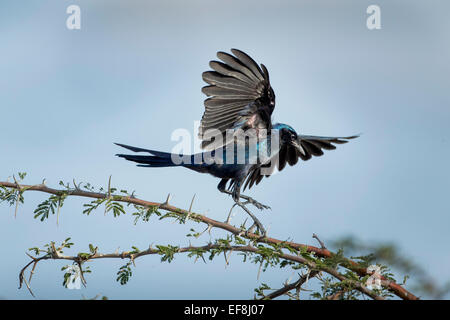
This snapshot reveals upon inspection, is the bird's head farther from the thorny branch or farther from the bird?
the thorny branch

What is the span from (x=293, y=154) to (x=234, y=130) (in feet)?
4.47

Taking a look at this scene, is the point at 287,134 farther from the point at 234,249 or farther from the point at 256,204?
the point at 234,249

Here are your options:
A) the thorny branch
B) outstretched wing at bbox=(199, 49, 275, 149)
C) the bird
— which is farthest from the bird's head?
the thorny branch

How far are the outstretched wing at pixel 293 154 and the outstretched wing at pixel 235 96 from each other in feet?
3.36

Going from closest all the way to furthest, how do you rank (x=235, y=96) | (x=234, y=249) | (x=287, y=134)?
(x=234, y=249)
(x=235, y=96)
(x=287, y=134)

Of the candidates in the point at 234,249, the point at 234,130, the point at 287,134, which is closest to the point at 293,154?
the point at 287,134

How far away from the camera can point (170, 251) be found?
3.16 m

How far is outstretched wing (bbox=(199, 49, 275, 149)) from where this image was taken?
4.21 m

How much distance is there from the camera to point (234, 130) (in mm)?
4543

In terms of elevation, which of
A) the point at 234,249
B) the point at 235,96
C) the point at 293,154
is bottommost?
the point at 234,249

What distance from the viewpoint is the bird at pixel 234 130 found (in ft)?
14.0

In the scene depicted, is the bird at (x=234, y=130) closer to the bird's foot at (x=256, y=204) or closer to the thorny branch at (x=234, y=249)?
the bird's foot at (x=256, y=204)
